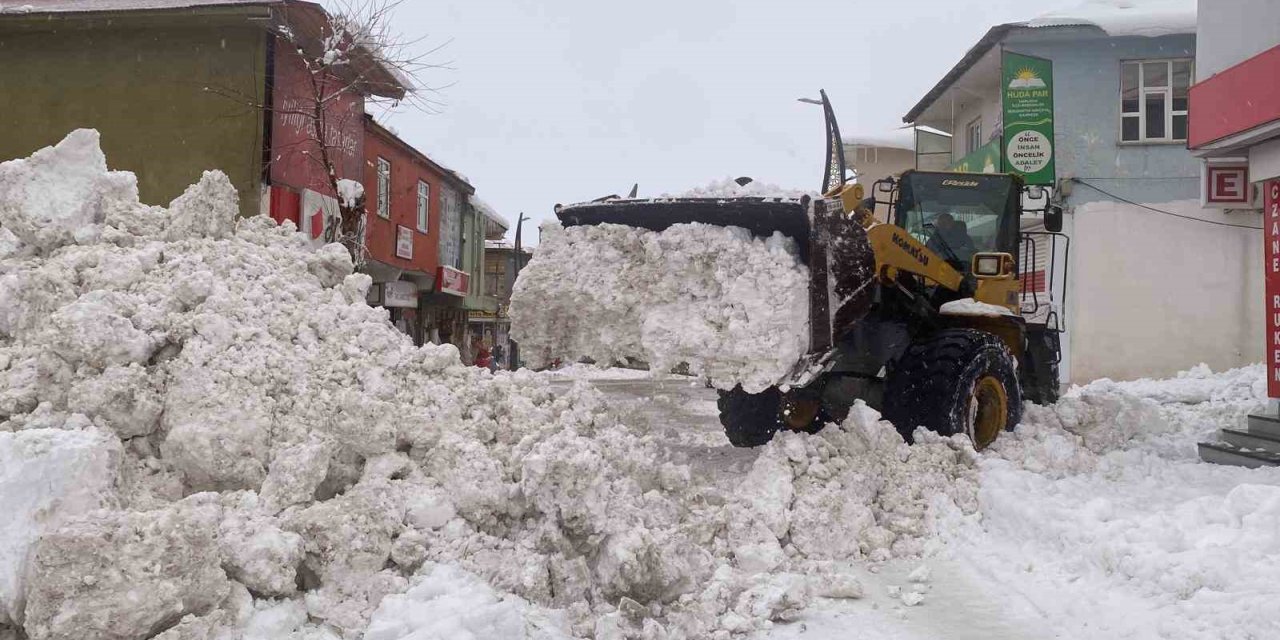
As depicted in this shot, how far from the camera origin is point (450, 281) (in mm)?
23484

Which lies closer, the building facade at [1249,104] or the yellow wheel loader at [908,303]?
the yellow wheel loader at [908,303]

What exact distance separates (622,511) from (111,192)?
4209 millimetres

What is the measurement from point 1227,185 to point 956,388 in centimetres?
560

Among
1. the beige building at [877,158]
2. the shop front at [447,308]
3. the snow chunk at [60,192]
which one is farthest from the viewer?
the beige building at [877,158]

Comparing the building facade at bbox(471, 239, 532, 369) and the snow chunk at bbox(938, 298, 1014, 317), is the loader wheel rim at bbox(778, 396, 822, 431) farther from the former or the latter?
the building facade at bbox(471, 239, 532, 369)

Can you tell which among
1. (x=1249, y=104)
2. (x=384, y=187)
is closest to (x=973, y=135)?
(x=384, y=187)

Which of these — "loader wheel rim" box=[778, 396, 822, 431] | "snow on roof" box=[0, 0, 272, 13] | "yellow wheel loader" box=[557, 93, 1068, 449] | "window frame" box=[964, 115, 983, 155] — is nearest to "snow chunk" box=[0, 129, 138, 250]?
"yellow wheel loader" box=[557, 93, 1068, 449]

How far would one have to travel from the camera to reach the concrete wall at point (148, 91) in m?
13.8

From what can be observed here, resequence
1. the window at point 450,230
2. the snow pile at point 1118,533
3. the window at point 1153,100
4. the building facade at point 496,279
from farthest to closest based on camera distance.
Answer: the building facade at point 496,279 → the window at point 450,230 → the window at point 1153,100 → the snow pile at point 1118,533

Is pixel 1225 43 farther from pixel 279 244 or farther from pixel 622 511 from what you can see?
pixel 279 244

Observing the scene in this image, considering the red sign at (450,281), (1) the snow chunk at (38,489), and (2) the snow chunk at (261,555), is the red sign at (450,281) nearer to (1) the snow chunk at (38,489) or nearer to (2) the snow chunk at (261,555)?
(1) the snow chunk at (38,489)

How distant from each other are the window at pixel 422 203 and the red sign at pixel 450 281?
134 cm

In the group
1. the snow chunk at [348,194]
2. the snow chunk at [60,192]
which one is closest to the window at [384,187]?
the snow chunk at [348,194]

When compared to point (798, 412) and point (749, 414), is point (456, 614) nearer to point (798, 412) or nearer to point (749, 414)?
point (749, 414)
